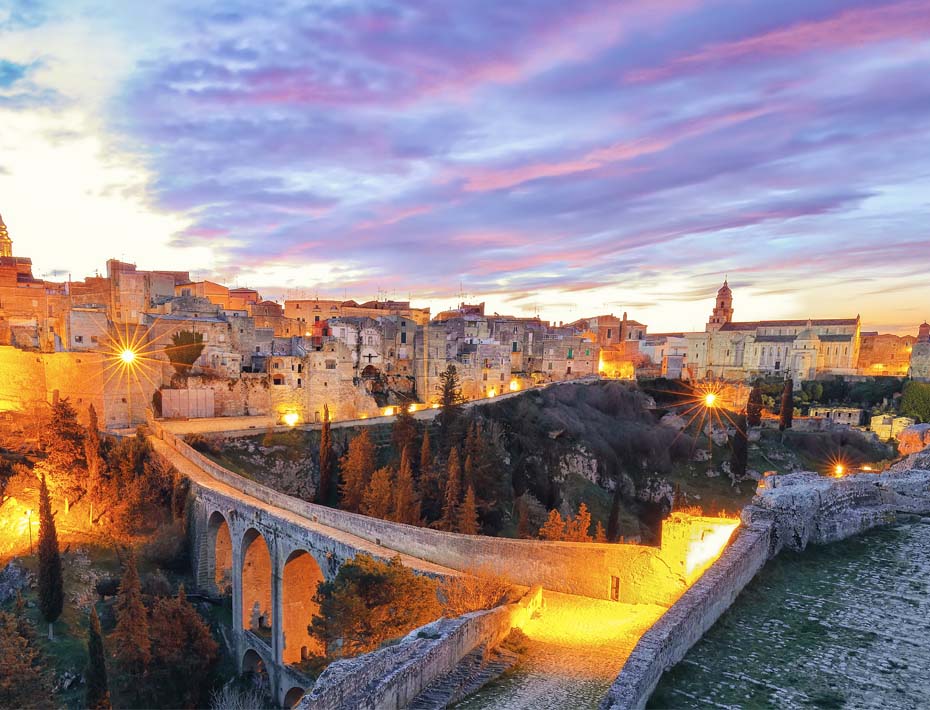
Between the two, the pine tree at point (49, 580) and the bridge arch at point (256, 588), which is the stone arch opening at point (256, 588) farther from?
the pine tree at point (49, 580)

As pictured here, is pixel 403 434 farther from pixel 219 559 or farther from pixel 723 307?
pixel 723 307

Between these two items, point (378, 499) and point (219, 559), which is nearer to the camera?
point (219, 559)

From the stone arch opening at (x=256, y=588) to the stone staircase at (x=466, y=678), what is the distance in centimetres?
1292

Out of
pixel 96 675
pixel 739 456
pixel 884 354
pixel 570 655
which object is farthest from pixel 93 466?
pixel 884 354

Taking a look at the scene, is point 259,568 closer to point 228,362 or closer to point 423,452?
point 423,452

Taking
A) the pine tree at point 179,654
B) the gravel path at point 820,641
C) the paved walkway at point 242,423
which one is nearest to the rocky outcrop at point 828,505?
the gravel path at point 820,641

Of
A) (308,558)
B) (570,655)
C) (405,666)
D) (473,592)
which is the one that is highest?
(405,666)

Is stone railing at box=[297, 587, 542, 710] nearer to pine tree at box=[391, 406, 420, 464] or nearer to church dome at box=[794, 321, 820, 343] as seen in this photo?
pine tree at box=[391, 406, 420, 464]

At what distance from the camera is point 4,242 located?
181ft

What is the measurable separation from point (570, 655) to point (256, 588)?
1514 centimetres

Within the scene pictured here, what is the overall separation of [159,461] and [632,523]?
29.7m

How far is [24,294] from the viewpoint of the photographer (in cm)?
4256

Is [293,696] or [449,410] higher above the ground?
[449,410]

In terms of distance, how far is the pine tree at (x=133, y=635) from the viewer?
52.5 feet
